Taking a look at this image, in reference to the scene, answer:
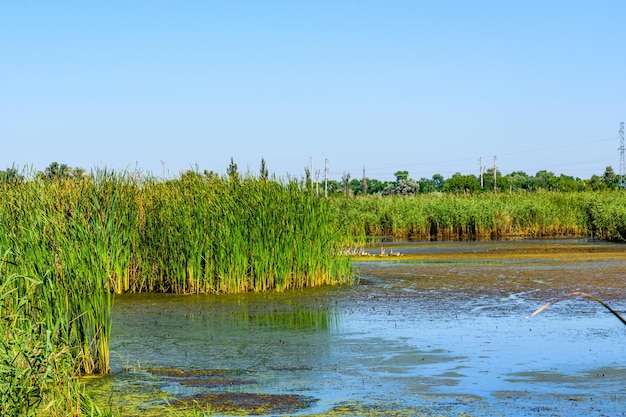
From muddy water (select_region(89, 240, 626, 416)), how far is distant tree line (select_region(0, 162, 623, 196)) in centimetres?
256

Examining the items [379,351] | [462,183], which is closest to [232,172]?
[379,351]

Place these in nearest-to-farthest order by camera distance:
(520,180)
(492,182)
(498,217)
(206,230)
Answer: (206,230) < (498,217) < (492,182) < (520,180)

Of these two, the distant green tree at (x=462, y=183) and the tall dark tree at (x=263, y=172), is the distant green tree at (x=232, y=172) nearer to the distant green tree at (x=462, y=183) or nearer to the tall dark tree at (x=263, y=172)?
the tall dark tree at (x=263, y=172)

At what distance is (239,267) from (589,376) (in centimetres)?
709

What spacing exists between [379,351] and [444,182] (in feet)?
229

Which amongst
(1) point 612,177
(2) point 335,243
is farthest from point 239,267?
(1) point 612,177

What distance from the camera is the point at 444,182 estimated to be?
78375 mm

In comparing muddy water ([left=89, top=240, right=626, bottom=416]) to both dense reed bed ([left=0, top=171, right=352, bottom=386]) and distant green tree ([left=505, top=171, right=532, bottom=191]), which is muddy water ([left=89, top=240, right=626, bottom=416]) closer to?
dense reed bed ([left=0, top=171, right=352, bottom=386])

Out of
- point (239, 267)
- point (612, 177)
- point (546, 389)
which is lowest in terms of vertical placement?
point (546, 389)

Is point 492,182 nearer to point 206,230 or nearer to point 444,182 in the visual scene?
point 444,182

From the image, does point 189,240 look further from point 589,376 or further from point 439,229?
point 439,229

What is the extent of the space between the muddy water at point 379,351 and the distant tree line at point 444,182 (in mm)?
2556

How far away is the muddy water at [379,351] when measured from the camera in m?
7.12

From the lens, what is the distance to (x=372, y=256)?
22.5 meters
